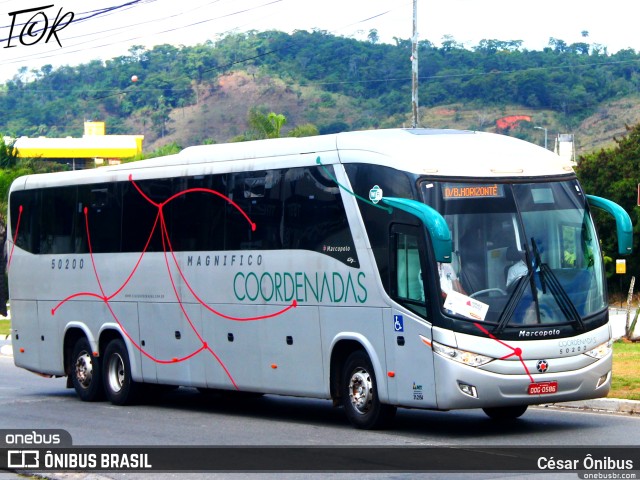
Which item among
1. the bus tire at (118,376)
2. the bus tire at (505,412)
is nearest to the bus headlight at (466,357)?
the bus tire at (505,412)

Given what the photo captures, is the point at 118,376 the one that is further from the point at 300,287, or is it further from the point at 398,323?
the point at 398,323

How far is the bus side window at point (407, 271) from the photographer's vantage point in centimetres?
1347

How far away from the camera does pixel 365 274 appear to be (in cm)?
1416

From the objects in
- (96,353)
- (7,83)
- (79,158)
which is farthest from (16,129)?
(96,353)

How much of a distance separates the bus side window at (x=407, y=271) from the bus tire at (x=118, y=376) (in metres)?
6.14

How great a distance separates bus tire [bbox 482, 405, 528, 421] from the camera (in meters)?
14.9

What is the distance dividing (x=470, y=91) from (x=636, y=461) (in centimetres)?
14168

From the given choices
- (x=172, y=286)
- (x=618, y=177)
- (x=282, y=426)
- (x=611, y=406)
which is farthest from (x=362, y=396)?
(x=618, y=177)

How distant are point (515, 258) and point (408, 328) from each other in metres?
1.41

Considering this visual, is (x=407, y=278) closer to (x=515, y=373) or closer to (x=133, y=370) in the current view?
(x=515, y=373)

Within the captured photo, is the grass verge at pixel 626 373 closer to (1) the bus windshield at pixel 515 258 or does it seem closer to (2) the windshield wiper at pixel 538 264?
(1) the bus windshield at pixel 515 258

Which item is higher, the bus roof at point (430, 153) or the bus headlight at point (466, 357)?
the bus roof at point (430, 153)

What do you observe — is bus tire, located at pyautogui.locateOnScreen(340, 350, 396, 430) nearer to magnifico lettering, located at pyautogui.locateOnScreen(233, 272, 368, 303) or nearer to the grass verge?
magnifico lettering, located at pyautogui.locateOnScreen(233, 272, 368, 303)

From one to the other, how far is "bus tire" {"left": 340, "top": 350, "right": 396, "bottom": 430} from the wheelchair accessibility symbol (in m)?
0.70
